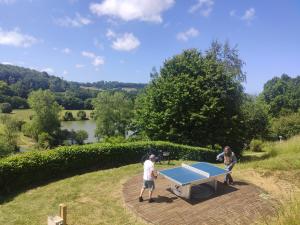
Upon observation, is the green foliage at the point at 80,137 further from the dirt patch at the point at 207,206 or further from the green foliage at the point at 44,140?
the dirt patch at the point at 207,206

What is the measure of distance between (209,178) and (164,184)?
7.16 ft

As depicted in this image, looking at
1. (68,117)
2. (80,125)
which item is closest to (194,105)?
(80,125)

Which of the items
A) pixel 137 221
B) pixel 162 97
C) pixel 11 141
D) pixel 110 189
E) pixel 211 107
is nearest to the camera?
pixel 137 221

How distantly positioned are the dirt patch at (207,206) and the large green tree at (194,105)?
11541 millimetres

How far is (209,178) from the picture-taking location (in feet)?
36.3

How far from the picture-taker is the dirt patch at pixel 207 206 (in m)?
9.36

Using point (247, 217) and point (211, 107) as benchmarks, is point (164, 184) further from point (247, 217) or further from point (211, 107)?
point (211, 107)

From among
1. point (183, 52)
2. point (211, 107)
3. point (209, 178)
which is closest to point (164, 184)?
point (209, 178)

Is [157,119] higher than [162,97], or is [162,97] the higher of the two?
[162,97]

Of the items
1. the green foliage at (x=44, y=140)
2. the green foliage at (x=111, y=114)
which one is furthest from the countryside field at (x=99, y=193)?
the green foliage at (x=44, y=140)

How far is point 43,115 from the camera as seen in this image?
5950 centimetres

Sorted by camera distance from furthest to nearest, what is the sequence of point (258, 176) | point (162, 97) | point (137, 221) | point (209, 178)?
point (162, 97) < point (258, 176) < point (209, 178) < point (137, 221)

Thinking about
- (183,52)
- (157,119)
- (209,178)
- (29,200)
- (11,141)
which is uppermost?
(183,52)

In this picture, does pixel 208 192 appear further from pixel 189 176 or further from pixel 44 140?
pixel 44 140
